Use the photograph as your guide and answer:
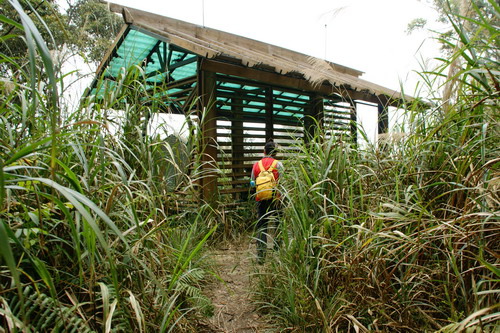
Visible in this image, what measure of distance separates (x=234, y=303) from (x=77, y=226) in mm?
1748

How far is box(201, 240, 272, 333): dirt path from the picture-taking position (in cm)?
228

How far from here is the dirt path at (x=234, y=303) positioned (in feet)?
7.47

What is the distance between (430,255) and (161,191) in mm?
1742

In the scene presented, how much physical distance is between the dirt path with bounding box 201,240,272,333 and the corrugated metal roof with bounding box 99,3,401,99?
1.94 metres

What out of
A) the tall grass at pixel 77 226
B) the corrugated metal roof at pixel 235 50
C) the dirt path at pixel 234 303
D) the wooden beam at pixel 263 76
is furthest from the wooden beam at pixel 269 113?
the tall grass at pixel 77 226

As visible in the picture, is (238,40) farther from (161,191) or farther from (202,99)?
(161,191)

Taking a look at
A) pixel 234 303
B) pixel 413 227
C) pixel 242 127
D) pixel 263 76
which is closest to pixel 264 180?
pixel 234 303

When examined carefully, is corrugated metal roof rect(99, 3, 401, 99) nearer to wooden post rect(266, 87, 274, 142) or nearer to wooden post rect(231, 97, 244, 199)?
wooden post rect(266, 87, 274, 142)

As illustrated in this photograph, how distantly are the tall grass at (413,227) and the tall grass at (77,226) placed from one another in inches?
31.4

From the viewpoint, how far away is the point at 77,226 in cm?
131

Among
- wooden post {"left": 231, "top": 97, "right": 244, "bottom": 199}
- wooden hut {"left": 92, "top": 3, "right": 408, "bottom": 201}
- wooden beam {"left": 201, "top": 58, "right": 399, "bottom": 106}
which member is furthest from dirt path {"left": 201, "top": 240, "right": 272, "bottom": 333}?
wooden post {"left": 231, "top": 97, "right": 244, "bottom": 199}

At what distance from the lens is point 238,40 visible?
8.05 metres

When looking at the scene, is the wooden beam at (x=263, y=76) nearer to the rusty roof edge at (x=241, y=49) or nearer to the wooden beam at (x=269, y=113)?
the rusty roof edge at (x=241, y=49)

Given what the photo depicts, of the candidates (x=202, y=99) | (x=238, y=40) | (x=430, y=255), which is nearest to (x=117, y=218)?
(x=430, y=255)
